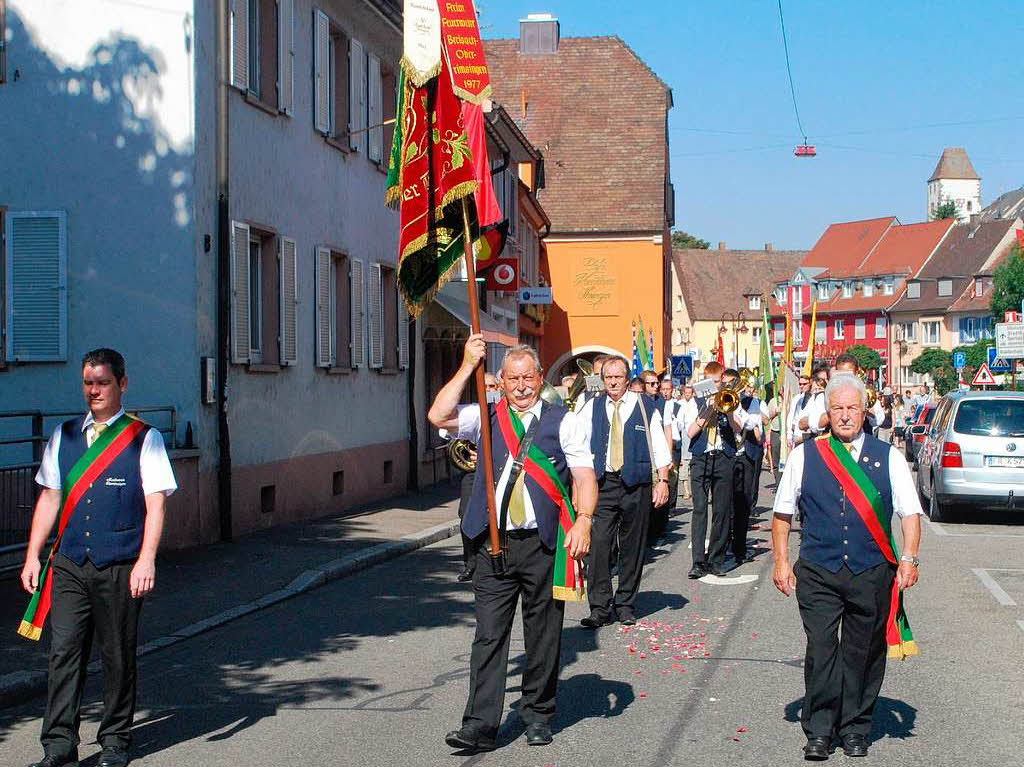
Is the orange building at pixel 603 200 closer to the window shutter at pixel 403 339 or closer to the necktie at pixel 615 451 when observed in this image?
the window shutter at pixel 403 339

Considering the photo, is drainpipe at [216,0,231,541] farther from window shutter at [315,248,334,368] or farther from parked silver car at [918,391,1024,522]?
parked silver car at [918,391,1024,522]

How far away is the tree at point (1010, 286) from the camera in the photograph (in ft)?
212

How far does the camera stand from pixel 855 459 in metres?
6.50

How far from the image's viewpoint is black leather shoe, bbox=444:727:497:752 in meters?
6.49

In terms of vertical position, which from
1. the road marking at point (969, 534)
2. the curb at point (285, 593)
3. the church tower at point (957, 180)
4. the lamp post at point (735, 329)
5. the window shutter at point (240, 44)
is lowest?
the road marking at point (969, 534)

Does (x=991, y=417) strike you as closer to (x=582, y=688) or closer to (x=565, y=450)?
(x=582, y=688)

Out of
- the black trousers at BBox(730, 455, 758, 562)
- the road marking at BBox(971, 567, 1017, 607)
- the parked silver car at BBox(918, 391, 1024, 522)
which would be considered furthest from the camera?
the parked silver car at BBox(918, 391, 1024, 522)

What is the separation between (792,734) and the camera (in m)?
6.87

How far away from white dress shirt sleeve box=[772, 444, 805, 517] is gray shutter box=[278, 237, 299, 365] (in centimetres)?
1178

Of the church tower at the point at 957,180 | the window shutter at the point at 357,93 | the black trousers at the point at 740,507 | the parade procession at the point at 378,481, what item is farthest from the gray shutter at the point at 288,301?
the church tower at the point at 957,180

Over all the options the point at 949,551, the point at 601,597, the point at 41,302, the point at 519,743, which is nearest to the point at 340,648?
the point at 601,597

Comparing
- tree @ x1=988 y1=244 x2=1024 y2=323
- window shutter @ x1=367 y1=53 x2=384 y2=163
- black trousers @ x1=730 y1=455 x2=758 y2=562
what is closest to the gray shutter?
window shutter @ x1=367 y1=53 x2=384 y2=163

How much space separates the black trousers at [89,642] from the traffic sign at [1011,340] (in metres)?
32.6

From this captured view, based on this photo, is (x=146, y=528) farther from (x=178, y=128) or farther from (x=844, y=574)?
(x=178, y=128)
